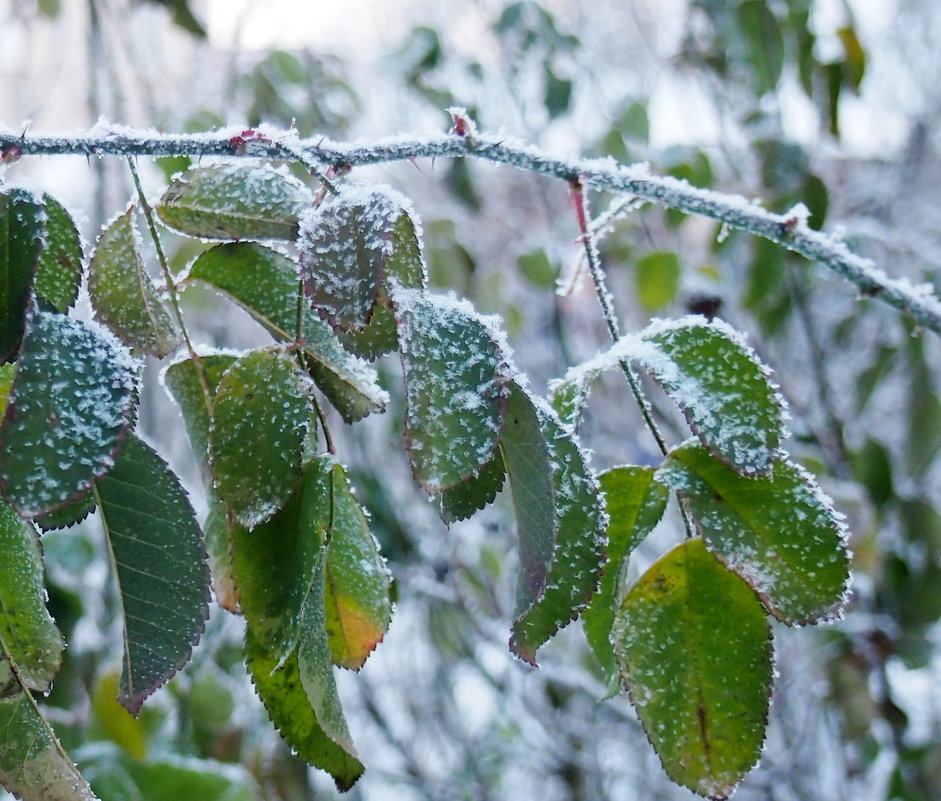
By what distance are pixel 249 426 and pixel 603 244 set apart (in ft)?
4.75

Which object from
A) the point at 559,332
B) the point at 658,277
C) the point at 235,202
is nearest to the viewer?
the point at 235,202

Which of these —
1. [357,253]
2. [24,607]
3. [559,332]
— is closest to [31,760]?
[24,607]

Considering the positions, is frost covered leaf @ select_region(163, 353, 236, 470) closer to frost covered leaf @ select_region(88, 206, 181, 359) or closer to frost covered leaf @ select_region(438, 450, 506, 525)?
frost covered leaf @ select_region(88, 206, 181, 359)

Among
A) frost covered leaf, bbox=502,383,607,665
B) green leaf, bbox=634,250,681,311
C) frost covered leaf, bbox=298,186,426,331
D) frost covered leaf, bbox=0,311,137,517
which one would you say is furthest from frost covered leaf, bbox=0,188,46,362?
green leaf, bbox=634,250,681,311

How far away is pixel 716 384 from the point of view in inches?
17.2

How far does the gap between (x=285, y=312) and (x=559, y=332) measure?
1.42 metres

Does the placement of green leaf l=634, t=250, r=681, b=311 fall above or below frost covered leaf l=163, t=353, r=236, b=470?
below

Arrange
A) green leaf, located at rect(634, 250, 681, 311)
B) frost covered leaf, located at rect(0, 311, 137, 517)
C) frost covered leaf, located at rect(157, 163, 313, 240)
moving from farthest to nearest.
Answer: green leaf, located at rect(634, 250, 681, 311) < frost covered leaf, located at rect(157, 163, 313, 240) < frost covered leaf, located at rect(0, 311, 137, 517)

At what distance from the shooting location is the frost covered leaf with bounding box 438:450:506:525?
0.41m

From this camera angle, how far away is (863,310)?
1515 mm

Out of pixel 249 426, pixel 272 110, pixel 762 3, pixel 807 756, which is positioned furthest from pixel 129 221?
pixel 807 756

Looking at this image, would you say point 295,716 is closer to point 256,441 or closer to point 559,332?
point 256,441

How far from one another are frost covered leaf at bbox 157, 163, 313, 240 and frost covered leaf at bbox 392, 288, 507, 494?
11 centimetres

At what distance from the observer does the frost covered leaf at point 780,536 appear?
0.42m
